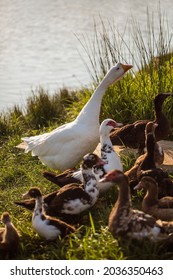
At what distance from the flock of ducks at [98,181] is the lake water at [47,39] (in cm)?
267

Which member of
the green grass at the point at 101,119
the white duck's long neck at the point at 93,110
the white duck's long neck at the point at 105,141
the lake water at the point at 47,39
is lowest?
the lake water at the point at 47,39

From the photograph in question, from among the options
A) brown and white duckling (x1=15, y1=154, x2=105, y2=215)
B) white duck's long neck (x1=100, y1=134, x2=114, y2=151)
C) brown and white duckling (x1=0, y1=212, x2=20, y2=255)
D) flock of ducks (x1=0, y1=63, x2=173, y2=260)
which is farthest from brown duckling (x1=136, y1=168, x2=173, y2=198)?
brown and white duckling (x1=0, y1=212, x2=20, y2=255)

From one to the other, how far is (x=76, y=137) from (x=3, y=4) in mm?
18239

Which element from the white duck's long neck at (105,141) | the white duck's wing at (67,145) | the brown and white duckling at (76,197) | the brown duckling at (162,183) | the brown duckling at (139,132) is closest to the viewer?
the brown and white duckling at (76,197)

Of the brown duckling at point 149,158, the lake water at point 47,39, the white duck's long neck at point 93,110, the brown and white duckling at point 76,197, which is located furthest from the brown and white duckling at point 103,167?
the lake water at point 47,39

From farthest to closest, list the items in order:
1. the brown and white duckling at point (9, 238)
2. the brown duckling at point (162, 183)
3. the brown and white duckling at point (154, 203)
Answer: the brown duckling at point (162, 183), the brown and white duckling at point (154, 203), the brown and white duckling at point (9, 238)

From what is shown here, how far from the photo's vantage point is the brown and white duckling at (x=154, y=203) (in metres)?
5.15

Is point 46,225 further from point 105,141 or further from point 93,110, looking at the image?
point 93,110

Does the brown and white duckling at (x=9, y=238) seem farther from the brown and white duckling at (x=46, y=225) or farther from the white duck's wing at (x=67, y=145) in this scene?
the white duck's wing at (x=67, y=145)

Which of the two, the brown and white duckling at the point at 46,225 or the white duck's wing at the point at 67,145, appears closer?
the brown and white duckling at the point at 46,225

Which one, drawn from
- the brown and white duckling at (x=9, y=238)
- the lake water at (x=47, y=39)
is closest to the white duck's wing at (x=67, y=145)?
the brown and white duckling at (x=9, y=238)

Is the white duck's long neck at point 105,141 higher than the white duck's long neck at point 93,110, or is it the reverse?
the white duck's long neck at point 93,110
